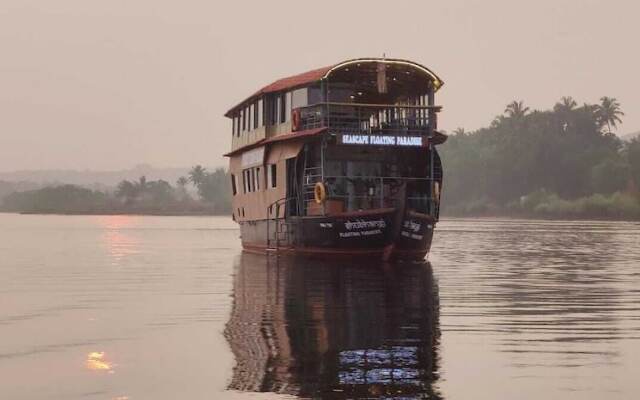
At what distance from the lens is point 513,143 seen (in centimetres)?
13262

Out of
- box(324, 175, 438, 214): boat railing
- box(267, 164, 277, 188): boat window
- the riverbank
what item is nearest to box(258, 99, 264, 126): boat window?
box(267, 164, 277, 188): boat window

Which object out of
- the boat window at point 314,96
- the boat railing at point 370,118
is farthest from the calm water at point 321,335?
the boat window at point 314,96

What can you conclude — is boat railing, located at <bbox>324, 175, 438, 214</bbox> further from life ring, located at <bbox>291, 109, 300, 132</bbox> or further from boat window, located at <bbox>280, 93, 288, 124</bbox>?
boat window, located at <bbox>280, 93, 288, 124</bbox>

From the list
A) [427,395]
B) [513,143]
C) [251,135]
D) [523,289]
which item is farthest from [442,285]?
[513,143]

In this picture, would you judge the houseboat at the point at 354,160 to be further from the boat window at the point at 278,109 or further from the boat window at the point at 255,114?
the boat window at the point at 255,114

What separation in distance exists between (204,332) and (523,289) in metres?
9.61

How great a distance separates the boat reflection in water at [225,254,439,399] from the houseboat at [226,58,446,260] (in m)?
5.44

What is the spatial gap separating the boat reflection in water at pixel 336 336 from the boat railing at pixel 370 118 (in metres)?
7.65

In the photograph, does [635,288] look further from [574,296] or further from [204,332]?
[204,332]

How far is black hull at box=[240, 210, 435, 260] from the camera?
92.3ft

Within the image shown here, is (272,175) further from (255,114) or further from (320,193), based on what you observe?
(320,193)

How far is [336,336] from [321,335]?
0.22 metres

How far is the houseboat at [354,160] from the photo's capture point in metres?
28.7

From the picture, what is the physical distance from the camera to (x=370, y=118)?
32.1 meters
